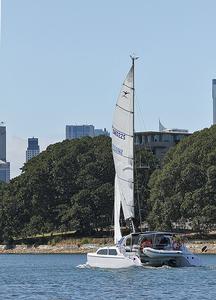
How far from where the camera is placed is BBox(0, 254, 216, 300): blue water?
199 ft

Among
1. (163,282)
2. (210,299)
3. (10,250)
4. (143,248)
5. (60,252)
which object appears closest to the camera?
(210,299)

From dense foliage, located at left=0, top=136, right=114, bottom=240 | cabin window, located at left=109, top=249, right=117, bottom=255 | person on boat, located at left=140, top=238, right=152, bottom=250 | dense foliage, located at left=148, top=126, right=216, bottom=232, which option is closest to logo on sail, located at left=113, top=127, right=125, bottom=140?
person on boat, located at left=140, top=238, right=152, bottom=250

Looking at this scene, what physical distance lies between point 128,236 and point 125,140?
8.13 metres

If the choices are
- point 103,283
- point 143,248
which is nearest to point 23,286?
point 103,283

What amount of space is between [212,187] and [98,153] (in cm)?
2842

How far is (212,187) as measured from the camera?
13138cm

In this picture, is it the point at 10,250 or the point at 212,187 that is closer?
the point at 212,187

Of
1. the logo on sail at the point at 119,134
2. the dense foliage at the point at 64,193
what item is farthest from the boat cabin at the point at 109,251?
the dense foliage at the point at 64,193

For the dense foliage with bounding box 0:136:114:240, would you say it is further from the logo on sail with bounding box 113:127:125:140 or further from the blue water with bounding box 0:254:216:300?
the blue water with bounding box 0:254:216:300

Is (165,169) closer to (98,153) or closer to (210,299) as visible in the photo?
(98,153)

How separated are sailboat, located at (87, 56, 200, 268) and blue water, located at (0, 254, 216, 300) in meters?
1.33

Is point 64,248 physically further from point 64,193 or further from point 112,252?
point 112,252

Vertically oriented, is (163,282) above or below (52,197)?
below

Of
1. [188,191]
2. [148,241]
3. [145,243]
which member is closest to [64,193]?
[188,191]
